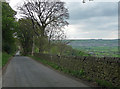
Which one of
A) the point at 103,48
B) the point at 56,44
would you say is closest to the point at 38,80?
the point at 103,48

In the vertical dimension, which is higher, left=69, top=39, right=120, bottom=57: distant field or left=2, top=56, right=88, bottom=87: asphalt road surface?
left=69, top=39, right=120, bottom=57: distant field

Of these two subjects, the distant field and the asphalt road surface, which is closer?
the asphalt road surface

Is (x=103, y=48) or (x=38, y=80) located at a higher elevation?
(x=103, y=48)

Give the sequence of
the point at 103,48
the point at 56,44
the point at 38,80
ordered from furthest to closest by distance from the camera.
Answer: the point at 56,44 → the point at 103,48 → the point at 38,80

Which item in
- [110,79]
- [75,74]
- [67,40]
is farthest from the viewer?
[67,40]

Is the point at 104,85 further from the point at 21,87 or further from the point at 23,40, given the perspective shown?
the point at 23,40

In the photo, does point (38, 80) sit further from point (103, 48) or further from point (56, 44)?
point (56, 44)

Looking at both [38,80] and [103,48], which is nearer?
[38,80]

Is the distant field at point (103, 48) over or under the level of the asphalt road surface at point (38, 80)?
over

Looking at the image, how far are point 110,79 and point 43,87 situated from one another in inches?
134

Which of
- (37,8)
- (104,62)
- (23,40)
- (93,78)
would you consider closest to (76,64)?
(93,78)

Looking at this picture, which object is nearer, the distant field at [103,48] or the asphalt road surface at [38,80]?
the asphalt road surface at [38,80]

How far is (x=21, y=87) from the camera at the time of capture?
9445 mm

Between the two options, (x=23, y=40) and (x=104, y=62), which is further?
(x=23, y=40)
